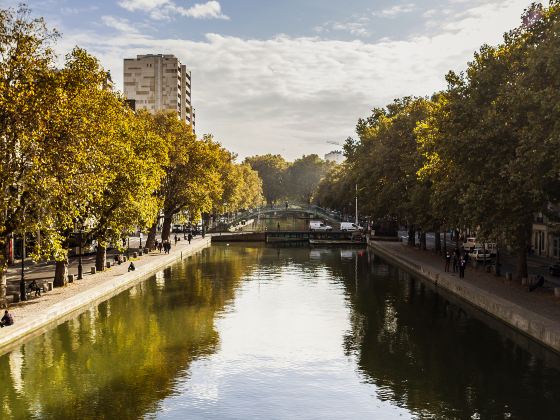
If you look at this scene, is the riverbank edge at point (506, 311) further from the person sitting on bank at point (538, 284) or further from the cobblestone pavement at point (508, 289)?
the person sitting on bank at point (538, 284)

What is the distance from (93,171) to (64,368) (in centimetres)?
1519

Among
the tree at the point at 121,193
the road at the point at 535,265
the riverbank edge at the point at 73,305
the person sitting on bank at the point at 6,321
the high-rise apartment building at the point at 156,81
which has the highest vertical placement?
the high-rise apartment building at the point at 156,81

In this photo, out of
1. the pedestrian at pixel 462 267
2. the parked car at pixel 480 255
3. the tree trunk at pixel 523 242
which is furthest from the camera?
the parked car at pixel 480 255

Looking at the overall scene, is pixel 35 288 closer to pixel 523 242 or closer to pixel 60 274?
pixel 60 274

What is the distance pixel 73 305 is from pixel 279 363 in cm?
1688

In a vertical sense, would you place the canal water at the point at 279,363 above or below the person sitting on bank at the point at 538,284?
below

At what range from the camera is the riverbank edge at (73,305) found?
31.1 metres

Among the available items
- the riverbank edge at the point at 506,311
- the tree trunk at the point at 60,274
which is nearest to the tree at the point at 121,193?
the tree trunk at the point at 60,274

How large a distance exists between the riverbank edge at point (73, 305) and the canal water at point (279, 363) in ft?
2.40

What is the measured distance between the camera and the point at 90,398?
76.5 feet

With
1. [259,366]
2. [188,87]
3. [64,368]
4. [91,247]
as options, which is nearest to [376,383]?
[259,366]

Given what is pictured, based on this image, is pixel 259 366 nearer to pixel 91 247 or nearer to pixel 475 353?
pixel 475 353

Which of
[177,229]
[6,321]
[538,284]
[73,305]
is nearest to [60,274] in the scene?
[73,305]

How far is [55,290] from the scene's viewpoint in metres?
43.9
